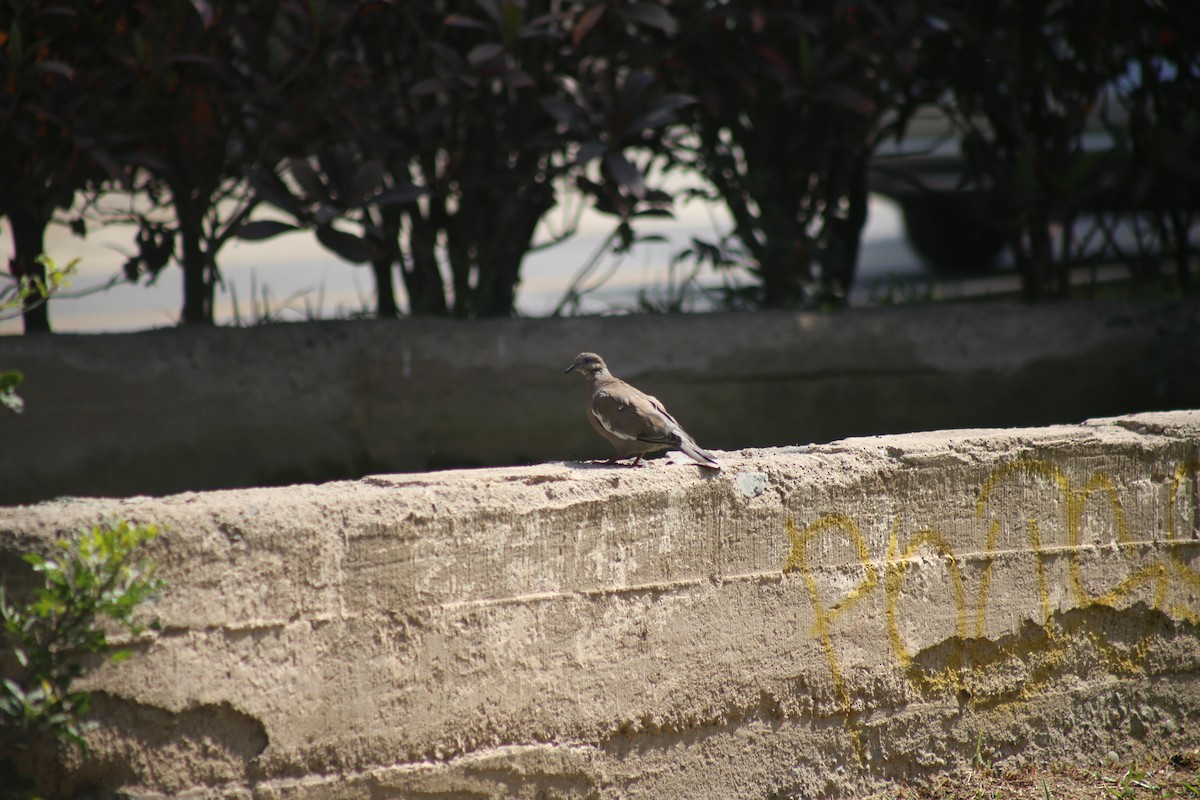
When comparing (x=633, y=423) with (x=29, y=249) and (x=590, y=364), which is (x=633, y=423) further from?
(x=29, y=249)

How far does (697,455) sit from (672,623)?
410mm

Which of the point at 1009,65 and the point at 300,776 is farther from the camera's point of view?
the point at 1009,65

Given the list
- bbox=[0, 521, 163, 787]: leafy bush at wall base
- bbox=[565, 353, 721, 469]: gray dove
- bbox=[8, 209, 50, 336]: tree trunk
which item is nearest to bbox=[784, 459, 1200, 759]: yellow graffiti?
bbox=[565, 353, 721, 469]: gray dove

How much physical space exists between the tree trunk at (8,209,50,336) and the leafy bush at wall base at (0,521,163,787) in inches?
87.3

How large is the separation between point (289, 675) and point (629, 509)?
83 centimetres

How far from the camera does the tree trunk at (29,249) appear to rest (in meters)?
4.16

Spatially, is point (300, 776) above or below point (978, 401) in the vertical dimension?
below

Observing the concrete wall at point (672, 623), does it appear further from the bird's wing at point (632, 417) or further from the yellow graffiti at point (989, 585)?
the bird's wing at point (632, 417)

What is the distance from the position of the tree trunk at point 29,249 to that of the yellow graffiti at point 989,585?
298cm

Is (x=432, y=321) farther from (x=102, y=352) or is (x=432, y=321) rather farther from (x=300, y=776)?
(x=300, y=776)

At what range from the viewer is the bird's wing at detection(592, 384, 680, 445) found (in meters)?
3.00

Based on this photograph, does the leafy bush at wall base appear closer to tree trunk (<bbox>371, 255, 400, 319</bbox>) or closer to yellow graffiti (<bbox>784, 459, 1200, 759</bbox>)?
yellow graffiti (<bbox>784, 459, 1200, 759</bbox>)

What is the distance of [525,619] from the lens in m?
2.59

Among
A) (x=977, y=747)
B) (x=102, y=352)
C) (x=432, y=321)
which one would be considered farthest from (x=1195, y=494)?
(x=102, y=352)
